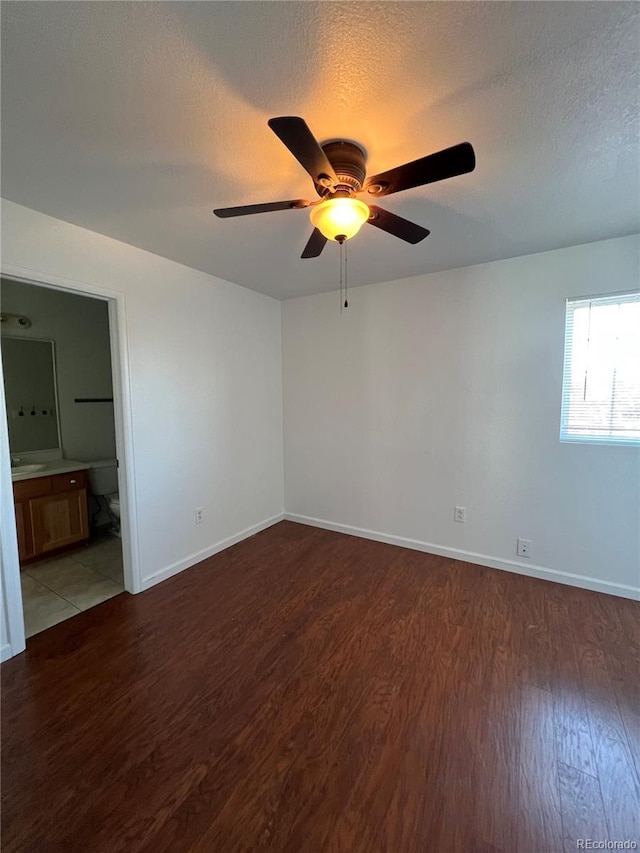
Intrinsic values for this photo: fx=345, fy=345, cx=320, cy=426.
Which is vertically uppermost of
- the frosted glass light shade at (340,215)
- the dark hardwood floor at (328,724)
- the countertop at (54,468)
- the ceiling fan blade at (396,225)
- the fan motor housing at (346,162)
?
the fan motor housing at (346,162)

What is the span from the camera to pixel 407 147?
142 cm

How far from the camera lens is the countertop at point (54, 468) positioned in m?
2.80

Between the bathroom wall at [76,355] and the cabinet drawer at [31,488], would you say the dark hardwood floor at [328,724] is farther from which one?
the bathroom wall at [76,355]

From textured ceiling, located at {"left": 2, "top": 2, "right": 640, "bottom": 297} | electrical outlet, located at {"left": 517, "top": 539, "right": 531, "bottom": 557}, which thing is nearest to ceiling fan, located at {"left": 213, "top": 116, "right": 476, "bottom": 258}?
textured ceiling, located at {"left": 2, "top": 2, "right": 640, "bottom": 297}

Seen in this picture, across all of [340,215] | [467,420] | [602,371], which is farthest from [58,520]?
[602,371]

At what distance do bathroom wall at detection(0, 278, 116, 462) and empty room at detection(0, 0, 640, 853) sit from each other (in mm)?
29

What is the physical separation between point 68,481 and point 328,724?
293 cm

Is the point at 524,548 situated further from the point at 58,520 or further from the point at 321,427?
the point at 58,520

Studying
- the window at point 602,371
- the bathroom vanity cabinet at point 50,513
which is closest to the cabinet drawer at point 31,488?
the bathroom vanity cabinet at point 50,513

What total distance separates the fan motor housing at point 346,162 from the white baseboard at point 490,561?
283 centimetres

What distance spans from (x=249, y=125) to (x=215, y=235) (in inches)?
38.4

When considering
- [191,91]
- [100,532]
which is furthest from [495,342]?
[100,532]

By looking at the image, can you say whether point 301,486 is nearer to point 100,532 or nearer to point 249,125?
point 100,532

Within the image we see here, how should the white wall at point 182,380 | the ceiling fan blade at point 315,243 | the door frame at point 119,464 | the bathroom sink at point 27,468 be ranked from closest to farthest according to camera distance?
the ceiling fan blade at point 315,243
the door frame at point 119,464
the white wall at point 182,380
the bathroom sink at point 27,468
